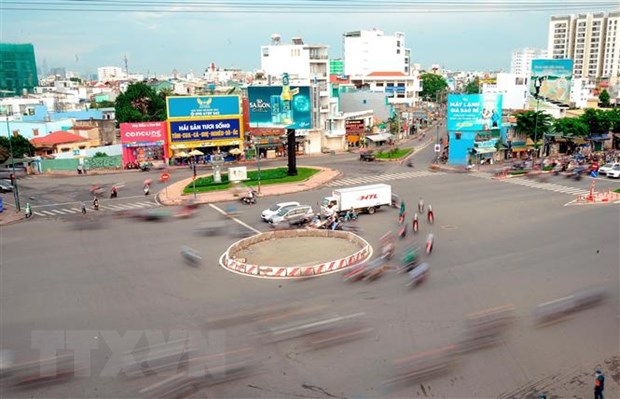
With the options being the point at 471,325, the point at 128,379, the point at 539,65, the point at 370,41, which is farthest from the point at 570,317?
the point at 370,41

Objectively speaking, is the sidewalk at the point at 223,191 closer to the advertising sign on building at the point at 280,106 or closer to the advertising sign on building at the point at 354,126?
the advertising sign on building at the point at 280,106

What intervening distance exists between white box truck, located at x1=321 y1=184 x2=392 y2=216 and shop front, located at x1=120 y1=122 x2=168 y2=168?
27989 millimetres

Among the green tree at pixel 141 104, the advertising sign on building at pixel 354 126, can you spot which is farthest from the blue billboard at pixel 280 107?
the green tree at pixel 141 104

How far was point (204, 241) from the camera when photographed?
2572 centimetres

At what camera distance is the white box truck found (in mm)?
30219

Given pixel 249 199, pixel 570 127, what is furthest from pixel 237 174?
pixel 570 127

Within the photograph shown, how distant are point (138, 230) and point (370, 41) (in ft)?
373

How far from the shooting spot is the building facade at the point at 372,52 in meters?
132

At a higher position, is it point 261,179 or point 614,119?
point 614,119

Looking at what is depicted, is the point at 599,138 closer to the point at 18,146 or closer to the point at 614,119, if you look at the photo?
the point at 614,119

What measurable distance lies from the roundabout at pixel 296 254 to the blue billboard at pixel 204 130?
1197 inches

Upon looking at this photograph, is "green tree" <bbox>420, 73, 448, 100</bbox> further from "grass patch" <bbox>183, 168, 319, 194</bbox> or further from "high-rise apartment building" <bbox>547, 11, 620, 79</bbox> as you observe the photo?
"grass patch" <bbox>183, 168, 319, 194</bbox>

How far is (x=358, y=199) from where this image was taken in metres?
30.7

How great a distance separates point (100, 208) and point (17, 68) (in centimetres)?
13004
